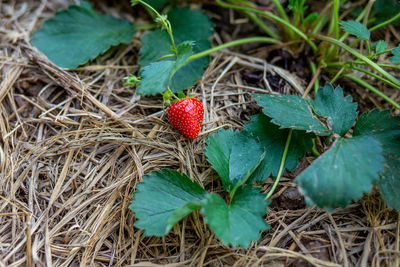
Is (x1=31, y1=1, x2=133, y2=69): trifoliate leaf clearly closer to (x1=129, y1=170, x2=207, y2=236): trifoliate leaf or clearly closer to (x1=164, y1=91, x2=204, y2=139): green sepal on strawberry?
(x1=164, y1=91, x2=204, y2=139): green sepal on strawberry

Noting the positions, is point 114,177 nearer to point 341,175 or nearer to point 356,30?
point 341,175

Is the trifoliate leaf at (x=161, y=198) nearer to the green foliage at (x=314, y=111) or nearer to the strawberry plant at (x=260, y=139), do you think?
the strawberry plant at (x=260, y=139)

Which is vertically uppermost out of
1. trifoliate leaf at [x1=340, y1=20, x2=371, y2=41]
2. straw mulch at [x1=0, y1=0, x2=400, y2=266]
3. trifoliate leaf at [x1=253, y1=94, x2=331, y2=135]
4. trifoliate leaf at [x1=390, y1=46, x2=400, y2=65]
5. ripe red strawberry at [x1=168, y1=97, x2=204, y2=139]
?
trifoliate leaf at [x1=340, y1=20, x2=371, y2=41]

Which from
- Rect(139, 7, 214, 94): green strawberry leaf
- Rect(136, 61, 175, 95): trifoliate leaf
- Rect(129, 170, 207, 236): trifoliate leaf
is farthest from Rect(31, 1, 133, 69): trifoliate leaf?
Rect(129, 170, 207, 236): trifoliate leaf

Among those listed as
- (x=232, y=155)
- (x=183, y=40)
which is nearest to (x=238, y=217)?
(x=232, y=155)

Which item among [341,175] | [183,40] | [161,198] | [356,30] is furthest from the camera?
[183,40]

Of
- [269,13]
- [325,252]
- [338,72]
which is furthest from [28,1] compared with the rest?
[325,252]
